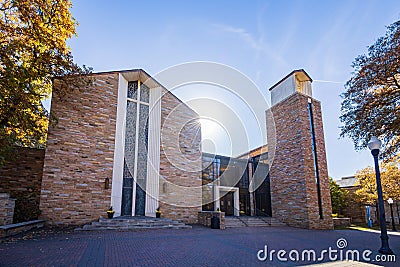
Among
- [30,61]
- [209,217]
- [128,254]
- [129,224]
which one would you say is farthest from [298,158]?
[30,61]

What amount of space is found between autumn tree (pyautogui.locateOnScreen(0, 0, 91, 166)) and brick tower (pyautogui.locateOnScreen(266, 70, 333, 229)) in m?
11.9

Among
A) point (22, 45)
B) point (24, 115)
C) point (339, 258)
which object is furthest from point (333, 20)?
point (24, 115)

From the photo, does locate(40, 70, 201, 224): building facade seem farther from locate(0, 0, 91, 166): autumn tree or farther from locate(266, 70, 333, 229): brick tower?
locate(266, 70, 333, 229): brick tower

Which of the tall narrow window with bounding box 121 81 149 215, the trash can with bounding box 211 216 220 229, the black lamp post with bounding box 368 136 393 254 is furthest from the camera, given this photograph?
the tall narrow window with bounding box 121 81 149 215

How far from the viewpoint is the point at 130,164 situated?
12930 mm

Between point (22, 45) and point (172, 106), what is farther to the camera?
point (172, 106)

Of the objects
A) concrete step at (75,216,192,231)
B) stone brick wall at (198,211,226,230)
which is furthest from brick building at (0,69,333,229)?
concrete step at (75,216,192,231)

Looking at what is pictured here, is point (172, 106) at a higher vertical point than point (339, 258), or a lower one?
higher

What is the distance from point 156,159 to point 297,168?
8.23m

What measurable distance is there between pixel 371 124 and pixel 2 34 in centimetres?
1239

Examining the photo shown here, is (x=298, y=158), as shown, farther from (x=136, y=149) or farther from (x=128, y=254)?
(x=128, y=254)

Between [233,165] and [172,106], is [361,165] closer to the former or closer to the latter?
[233,165]

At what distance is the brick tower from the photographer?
13969 mm

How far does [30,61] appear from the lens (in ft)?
30.0
